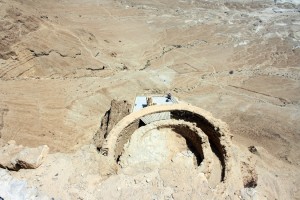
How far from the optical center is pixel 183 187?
8156mm

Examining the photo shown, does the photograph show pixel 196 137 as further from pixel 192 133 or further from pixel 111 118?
pixel 111 118

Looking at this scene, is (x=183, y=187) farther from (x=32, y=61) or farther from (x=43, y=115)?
(x=32, y=61)

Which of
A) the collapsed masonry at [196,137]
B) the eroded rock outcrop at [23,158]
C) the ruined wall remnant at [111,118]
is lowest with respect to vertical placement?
the ruined wall remnant at [111,118]

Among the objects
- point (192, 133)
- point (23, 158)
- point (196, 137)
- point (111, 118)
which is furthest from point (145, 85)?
point (23, 158)

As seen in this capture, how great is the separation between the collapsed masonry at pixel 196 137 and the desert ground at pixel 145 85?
1.35 feet

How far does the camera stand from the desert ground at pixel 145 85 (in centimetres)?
830

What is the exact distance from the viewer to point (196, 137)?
40.7 feet

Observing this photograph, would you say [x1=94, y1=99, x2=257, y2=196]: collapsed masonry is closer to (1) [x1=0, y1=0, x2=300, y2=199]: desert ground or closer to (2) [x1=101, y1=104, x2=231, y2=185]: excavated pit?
(2) [x1=101, y1=104, x2=231, y2=185]: excavated pit

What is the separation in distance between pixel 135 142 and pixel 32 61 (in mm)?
11288

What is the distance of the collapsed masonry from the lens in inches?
425

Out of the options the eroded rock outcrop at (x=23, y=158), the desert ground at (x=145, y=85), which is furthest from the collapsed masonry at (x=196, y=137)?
the eroded rock outcrop at (x=23, y=158)

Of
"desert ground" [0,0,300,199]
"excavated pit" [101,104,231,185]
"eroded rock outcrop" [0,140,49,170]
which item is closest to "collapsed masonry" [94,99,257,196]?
"excavated pit" [101,104,231,185]

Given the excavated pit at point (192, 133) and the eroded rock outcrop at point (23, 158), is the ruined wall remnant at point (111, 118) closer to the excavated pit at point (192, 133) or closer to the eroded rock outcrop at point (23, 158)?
the excavated pit at point (192, 133)

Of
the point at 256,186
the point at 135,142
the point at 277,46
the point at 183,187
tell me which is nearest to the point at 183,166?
the point at 183,187
